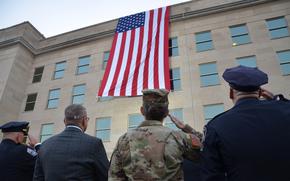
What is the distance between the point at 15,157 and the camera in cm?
345

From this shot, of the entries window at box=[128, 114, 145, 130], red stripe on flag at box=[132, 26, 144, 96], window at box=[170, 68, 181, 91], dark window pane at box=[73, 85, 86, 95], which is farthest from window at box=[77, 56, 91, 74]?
window at box=[170, 68, 181, 91]

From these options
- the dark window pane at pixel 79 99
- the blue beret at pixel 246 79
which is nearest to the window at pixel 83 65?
the dark window pane at pixel 79 99

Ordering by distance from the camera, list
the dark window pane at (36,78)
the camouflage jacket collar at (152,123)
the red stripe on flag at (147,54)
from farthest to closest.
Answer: the dark window pane at (36,78)
the red stripe on flag at (147,54)
the camouflage jacket collar at (152,123)

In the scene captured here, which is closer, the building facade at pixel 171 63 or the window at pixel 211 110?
the window at pixel 211 110

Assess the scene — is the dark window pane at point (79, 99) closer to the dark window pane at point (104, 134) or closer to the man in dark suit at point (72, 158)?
the dark window pane at point (104, 134)

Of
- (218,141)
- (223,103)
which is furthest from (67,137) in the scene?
(223,103)

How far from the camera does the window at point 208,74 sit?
50.0 feet

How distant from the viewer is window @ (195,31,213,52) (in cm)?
1672

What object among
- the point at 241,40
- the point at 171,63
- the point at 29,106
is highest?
the point at 241,40

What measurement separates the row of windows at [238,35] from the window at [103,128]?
21.1ft

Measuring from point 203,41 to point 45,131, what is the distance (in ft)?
42.9

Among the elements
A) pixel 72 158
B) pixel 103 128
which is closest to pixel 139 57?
pixel 103 128

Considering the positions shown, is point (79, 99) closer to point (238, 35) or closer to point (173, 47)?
point (173, 47)

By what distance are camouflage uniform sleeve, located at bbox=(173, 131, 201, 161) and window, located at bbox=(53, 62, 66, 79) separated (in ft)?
63.0
